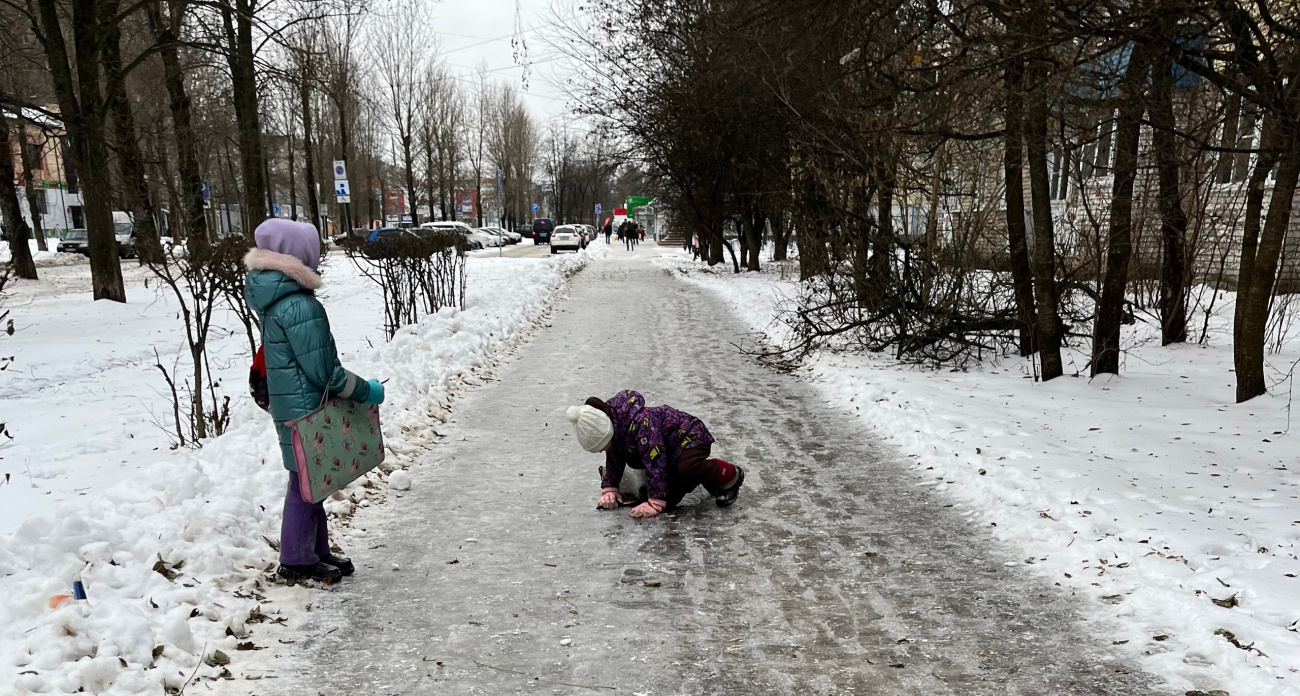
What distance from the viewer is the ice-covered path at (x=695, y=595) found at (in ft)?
11.1

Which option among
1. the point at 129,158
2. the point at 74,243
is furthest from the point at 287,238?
the point at 74,243

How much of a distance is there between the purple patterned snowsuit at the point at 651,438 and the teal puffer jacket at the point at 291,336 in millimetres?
1662

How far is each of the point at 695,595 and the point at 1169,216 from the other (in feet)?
24.9

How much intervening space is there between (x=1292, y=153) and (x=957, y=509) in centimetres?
318

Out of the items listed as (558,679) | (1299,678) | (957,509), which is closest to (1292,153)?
(957,509)

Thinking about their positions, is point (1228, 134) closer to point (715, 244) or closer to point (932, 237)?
point (932, 237)

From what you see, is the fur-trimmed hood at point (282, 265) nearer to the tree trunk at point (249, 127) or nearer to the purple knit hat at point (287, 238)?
the purple knit hat at point (287, 238)

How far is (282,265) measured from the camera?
396 cm

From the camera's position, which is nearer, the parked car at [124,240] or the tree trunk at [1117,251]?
the tree trunk at [1117,251]

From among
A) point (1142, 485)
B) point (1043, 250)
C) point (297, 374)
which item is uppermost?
point (1043, 250)

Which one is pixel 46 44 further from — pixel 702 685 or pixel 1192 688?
pixel 1192 688

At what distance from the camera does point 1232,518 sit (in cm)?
481

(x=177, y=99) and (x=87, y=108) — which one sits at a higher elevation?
(x=177, y=99)

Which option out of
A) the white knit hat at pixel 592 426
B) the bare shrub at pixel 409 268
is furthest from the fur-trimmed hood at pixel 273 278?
the bare shrub at pixel 409 268
